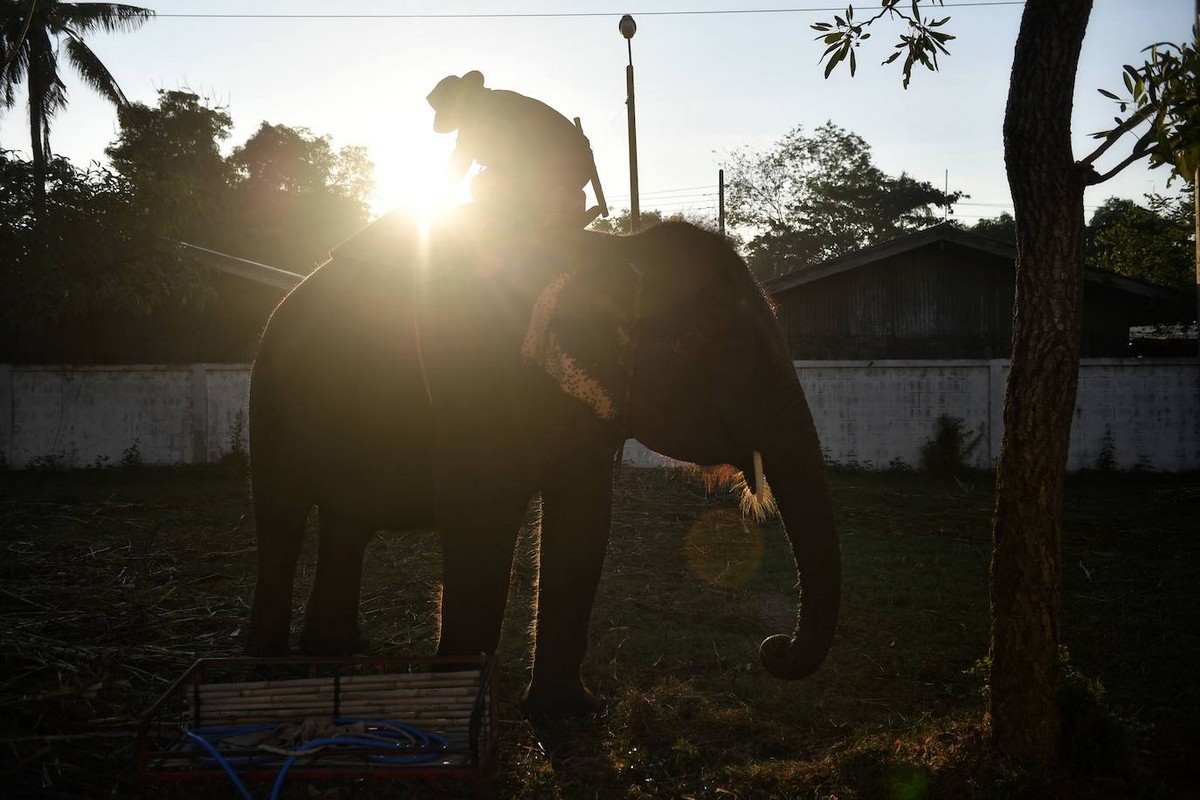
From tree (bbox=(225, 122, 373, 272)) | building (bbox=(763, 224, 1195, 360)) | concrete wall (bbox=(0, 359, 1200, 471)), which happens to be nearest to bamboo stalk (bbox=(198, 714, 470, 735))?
concrete wall (bbox=(0, 359, 1200, 471))

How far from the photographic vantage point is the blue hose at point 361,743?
125 inches

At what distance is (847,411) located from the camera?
15547mm

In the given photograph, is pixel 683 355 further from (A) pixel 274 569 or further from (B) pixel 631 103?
(B) pixel 631 103

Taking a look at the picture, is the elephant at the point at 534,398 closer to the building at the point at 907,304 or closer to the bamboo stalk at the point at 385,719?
the bamboo stalk at the point at 385,719

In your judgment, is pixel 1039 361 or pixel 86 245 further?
pixel 86 245

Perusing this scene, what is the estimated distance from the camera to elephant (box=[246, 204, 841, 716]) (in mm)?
4117

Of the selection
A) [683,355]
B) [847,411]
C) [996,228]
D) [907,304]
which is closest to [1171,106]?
[683,355]

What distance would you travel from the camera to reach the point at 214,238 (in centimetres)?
2933

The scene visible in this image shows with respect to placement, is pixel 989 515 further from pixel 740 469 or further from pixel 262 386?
pixel 262 386

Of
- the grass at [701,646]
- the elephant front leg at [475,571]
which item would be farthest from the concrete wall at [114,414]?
the elephant front leg at [475,571]

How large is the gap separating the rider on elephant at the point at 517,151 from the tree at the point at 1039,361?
87.7 inches

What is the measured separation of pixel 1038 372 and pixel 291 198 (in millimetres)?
36571

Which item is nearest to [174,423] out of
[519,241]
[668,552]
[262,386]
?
[668,552]

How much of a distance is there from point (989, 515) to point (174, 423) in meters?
13.2
